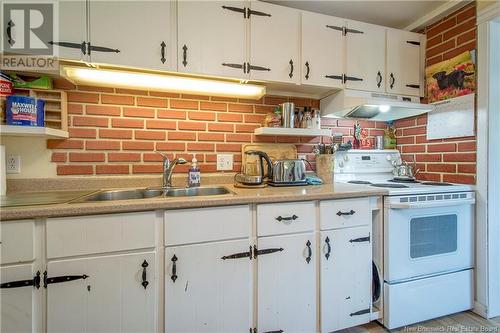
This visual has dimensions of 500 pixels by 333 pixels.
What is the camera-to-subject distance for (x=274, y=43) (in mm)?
1578

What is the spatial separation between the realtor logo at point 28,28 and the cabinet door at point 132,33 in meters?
0.21

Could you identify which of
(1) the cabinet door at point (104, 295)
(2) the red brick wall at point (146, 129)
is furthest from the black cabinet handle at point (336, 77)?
(1) the cabinet door at point (104, 295)

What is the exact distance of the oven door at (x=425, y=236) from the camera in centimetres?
147

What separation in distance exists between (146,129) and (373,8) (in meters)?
1.93

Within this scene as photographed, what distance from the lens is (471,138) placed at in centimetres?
167

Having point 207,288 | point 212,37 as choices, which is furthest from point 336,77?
point 207,288

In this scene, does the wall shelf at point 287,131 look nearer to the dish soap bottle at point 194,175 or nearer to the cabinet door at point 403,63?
the dish soap bottle at point 194,175

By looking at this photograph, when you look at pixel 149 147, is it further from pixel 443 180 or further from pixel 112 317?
pixel 443 180

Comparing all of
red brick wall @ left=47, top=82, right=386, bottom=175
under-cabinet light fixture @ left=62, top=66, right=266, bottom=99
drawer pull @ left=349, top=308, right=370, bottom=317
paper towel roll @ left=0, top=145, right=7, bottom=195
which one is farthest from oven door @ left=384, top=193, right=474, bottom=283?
paper towel roll @ left=0, top=145, right=7, bottom=195

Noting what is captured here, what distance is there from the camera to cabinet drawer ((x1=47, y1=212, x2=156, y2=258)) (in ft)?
3.27

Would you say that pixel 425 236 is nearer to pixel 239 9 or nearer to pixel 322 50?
pixel 322 50

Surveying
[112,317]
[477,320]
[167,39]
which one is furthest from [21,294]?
[477,320]

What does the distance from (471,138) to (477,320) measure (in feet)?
4.06

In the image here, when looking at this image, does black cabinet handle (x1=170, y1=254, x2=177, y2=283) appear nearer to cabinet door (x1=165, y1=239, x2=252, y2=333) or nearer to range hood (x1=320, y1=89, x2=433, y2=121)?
cabinet door (x1=165, y1=239, x2=252, y2=333)
